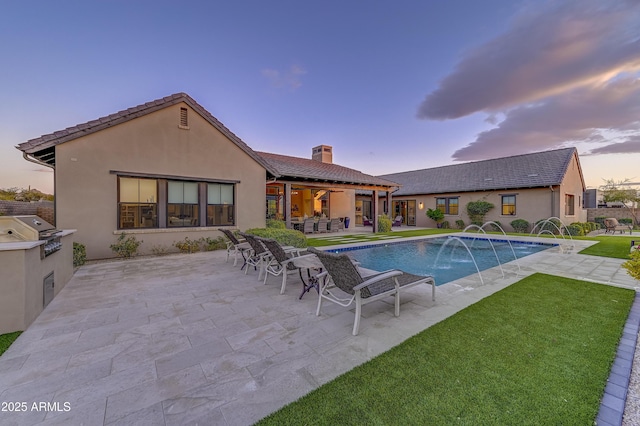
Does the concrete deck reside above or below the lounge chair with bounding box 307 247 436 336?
below

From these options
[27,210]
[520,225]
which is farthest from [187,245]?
[520,225]

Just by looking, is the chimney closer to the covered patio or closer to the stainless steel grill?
the covered patio

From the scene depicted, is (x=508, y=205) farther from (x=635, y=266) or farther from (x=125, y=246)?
(x=125, y=246)

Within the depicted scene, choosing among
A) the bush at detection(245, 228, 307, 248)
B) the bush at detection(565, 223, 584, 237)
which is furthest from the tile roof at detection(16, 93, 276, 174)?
the bush at detection(565, 223, 584, 237)

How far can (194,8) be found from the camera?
9992mm

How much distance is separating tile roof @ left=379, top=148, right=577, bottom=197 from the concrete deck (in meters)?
15.6

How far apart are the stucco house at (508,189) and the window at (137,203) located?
15378 mm

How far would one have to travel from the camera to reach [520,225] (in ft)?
60.7

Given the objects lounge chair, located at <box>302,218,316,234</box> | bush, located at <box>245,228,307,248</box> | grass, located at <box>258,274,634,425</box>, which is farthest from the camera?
lounge chair, located at <box>302,218,316,234</box>

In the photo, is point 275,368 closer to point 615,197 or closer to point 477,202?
point 477,202

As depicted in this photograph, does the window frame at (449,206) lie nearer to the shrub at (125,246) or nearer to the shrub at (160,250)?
the shrub at (160,250)

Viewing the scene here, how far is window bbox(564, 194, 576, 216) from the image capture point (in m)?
18.4

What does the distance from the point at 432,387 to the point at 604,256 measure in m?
11.3

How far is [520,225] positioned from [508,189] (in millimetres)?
2924
